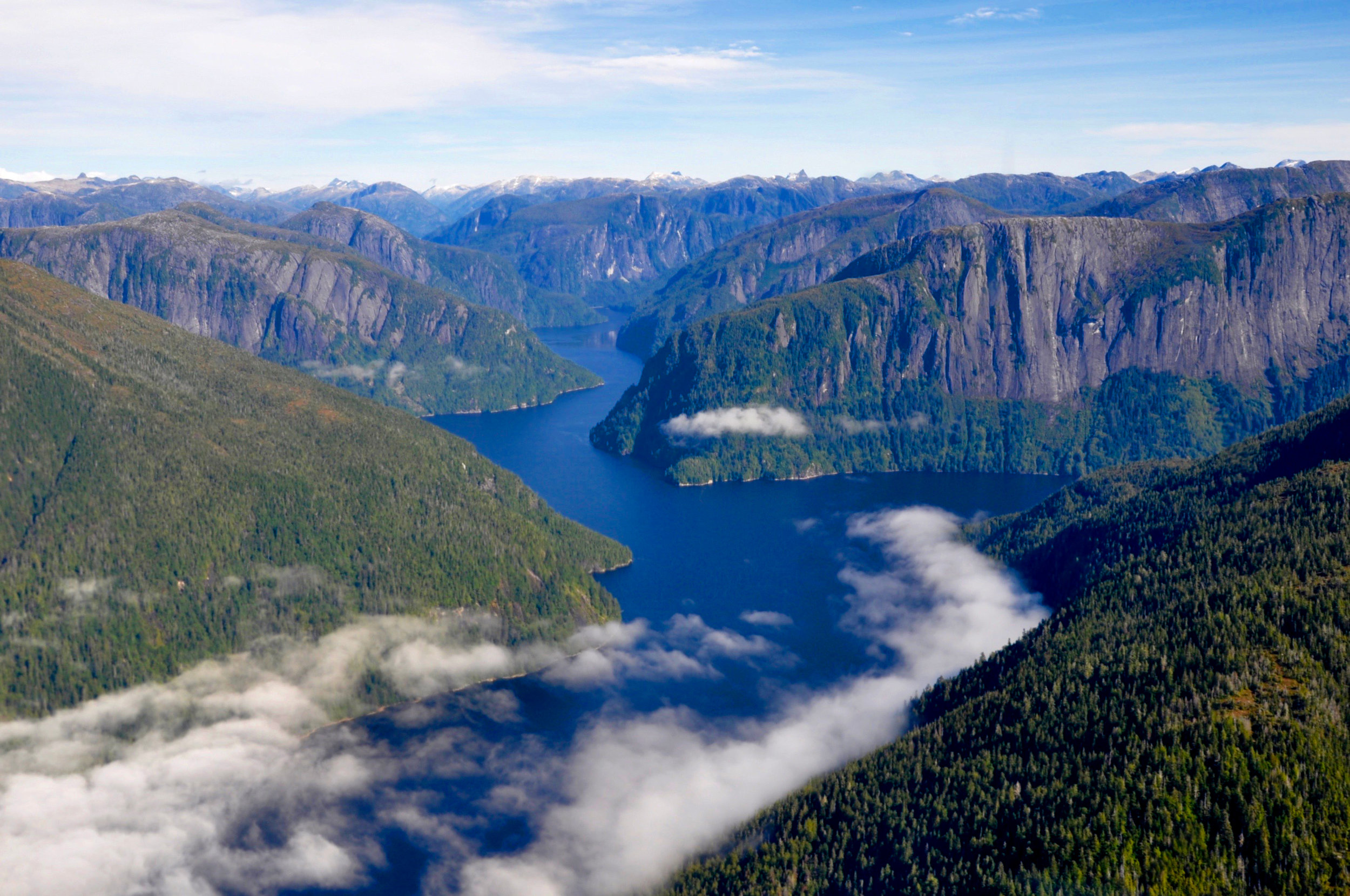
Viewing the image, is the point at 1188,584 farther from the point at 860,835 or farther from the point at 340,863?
the point at 340,863

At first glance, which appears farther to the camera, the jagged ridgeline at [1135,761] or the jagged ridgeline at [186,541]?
the jagged ridgeline at [186,541]

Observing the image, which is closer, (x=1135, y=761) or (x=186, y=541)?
(x=1135, y=761)

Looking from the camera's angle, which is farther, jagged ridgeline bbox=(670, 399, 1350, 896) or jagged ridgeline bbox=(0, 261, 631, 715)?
jagged ridgeline bbox=(0, 261, 631, 715)

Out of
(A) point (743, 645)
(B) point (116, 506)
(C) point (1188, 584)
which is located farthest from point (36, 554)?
(C) point (1188, 584)

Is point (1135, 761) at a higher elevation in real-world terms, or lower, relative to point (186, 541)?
lower
